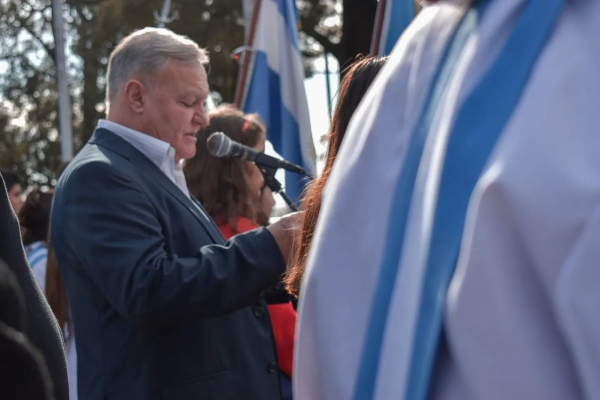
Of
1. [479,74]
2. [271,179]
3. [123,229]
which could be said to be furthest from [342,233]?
[271,179]

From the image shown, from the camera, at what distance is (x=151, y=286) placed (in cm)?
231

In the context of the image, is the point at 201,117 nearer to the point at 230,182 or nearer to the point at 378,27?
the point at 230,182

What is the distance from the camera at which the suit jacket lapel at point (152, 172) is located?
8.52 ft

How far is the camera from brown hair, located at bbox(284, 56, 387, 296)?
1889mm

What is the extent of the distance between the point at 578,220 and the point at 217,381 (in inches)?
70.7

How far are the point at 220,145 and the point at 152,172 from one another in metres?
0.45

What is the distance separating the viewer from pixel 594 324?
29.5 inches

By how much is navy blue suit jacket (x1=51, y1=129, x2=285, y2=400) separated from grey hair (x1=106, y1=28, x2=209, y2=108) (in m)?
0.32

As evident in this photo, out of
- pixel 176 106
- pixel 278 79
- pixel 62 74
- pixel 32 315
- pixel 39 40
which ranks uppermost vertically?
pixel 32 315

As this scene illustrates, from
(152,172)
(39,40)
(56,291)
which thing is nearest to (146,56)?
(152,172)

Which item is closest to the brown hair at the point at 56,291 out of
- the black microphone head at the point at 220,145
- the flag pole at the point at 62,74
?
the black microphone head at the point at 220,145

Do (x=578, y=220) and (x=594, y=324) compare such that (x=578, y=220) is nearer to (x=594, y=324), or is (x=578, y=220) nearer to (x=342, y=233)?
(x=594, y=324)

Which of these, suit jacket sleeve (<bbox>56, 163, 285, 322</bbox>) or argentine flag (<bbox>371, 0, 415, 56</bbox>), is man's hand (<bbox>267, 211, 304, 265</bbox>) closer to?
suit jacket sleeve (<bbox>56, 163, 285, 322</bbox>)

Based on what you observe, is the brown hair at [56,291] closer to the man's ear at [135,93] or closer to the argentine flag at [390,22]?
the man's ear at [135,93]
